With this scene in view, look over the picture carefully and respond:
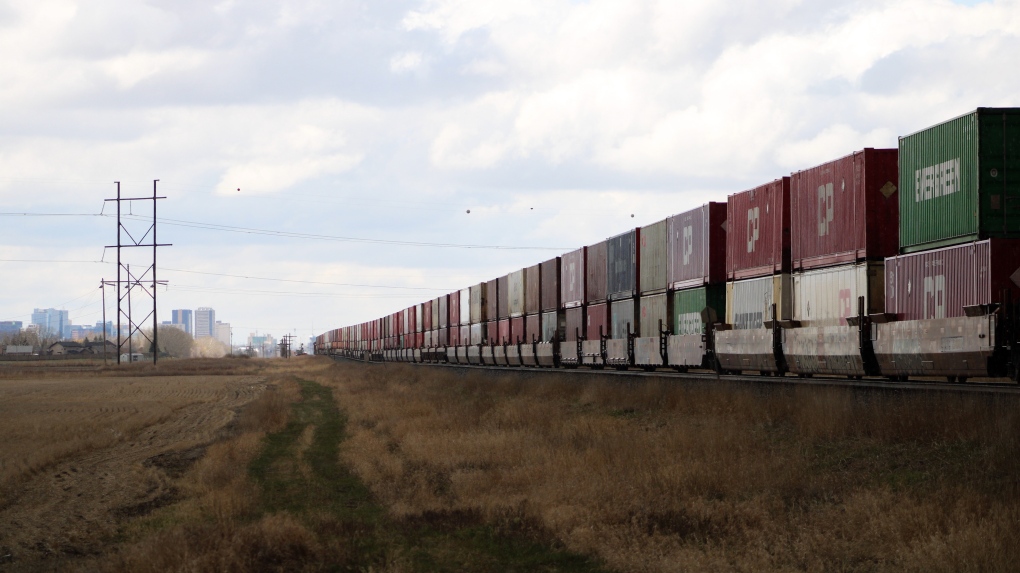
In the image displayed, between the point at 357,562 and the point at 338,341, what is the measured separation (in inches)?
6202

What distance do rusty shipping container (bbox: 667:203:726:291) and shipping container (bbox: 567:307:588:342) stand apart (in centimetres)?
791

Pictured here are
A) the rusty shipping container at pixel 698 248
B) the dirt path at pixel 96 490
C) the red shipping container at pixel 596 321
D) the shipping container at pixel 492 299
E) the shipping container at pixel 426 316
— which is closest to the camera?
the dirt path at pixel 96 490

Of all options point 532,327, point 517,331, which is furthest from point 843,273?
point 517,331

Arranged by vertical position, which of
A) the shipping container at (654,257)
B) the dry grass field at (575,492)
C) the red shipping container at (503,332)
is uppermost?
the shipping container at (654,257)

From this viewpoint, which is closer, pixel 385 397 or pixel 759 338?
pixel 759 338

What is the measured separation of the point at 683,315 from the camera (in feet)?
88.8

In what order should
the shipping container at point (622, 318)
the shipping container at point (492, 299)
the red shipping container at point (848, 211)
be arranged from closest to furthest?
the red shipping container at point (848, 211), the shipping container at point (622, 318), the shipping container at point (492, 299)

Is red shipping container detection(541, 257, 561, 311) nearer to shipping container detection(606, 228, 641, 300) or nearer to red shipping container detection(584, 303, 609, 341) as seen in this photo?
red shipping container detection(584, 303, 609, 341)

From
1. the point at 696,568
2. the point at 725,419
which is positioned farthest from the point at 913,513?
the point at 725,419

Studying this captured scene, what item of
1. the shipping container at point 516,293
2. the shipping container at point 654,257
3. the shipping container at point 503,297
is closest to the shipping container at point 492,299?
the shipping container at point 503,297

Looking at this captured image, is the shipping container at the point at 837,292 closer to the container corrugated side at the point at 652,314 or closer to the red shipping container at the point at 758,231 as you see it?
the red shipping container at the point at 758,231

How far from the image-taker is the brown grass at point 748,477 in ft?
30.0

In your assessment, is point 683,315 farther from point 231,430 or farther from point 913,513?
point 913,513

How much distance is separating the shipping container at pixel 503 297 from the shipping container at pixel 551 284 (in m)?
5.95
